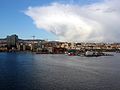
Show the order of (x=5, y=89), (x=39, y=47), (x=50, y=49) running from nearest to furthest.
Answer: (x=5, y=89), (x=50, y=49), (x=39, y=47)

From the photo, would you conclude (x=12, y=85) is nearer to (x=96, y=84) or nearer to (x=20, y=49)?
(x=96, y=84)

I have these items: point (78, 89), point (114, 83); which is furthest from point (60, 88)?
point (114, 83)

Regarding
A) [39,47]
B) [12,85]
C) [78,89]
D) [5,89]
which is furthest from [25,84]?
[39,47]

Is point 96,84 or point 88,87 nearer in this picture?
point 88,87

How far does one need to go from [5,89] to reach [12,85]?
232cm

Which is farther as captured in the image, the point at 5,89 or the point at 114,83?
the point at 114,83

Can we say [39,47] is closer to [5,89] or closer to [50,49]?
[50,49]

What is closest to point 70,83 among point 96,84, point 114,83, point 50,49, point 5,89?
point 96,84

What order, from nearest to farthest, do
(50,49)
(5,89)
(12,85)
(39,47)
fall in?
(5,89)
(12,85)
(50,49)
(39,47)

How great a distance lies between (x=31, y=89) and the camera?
28.8 m

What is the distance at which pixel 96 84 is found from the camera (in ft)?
105

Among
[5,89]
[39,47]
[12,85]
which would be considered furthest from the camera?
[39,47]

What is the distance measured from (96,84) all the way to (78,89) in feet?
12.7

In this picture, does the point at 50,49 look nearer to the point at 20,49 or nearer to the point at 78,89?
the point at 20,49
